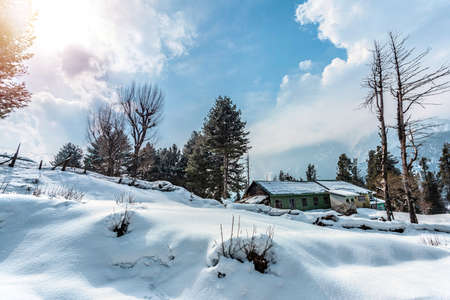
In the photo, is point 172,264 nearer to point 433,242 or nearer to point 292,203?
point 433,242

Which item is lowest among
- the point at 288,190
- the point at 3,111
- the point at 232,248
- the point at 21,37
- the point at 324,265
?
the point at 324,265

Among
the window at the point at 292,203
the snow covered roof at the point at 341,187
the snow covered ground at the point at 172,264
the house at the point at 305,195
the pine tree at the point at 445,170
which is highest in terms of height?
the pine tree at the point at 445,170

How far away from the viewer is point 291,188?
25.3m

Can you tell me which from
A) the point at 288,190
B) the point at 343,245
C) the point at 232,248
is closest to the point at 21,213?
the point at 232,248

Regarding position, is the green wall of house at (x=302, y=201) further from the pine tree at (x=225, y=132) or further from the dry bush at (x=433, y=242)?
the dry bush at (x=433, y=242)

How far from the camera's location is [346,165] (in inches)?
1692

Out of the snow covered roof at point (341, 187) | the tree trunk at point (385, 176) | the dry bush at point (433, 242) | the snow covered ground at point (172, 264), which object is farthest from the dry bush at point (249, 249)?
the snow covered roof at point (341, 187)

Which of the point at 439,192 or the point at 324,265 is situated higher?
the point at 439,192

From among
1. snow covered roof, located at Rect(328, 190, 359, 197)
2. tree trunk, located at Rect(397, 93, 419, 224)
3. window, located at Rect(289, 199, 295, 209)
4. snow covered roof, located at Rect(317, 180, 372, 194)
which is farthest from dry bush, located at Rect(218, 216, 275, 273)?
snow covered roof, located at Rect(317, 180, 372, 194)

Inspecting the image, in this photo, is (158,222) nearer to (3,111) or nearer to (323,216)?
(323,216)

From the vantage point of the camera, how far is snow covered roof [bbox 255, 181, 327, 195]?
2357 centimetres

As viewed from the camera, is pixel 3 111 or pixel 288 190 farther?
pixel 288 190

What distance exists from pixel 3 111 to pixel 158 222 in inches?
490

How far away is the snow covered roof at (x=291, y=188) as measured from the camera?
23.6 m
